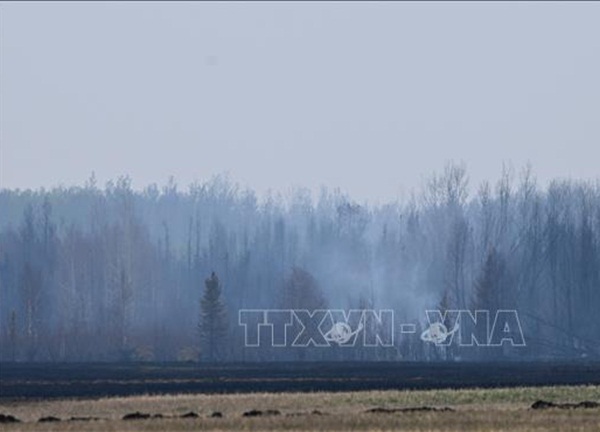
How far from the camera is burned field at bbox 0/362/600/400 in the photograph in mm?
59312

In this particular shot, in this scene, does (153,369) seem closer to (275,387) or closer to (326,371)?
(326,371)

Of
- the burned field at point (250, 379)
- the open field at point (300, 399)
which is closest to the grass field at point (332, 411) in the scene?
the open field at point (300, 399)

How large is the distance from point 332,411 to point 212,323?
64455 millimetres

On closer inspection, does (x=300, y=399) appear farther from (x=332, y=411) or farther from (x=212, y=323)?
(x=212, y=323)

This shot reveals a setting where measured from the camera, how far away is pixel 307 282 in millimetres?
128250

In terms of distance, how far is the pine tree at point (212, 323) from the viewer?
110938 millimetres

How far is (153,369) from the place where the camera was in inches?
3226

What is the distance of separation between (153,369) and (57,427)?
4010 cm

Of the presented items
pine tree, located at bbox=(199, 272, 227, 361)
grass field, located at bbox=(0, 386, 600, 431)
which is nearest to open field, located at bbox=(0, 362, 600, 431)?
grass field, located at bbox=(0, 386, 600, 431)

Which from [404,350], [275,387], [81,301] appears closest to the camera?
[275,387]

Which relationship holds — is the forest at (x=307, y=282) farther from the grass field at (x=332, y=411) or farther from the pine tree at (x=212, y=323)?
the grass field at (x=332, y=411)

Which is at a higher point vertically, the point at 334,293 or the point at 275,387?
the point at 334,293

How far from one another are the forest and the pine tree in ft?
0.53

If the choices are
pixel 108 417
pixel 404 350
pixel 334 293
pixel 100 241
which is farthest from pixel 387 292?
pixel 108 417
